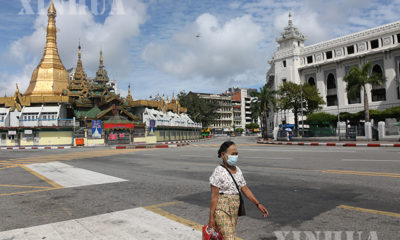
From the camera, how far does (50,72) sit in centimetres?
5788

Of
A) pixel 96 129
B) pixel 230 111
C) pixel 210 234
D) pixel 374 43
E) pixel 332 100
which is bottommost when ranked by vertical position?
pixel 210 234

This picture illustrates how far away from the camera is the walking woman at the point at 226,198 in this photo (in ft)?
10.3

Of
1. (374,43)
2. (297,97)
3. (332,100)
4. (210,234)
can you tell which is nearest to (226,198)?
(210,234)

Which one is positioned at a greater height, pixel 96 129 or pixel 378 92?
pixel 378 92

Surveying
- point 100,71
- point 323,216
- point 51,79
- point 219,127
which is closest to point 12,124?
point 51,79

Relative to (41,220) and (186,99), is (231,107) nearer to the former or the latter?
(186,99)

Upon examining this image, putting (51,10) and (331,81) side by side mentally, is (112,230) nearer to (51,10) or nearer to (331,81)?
(331,81)

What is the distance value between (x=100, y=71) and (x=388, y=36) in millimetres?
55307

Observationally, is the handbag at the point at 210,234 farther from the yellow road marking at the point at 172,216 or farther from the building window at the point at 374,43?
the building window at the point at 374,43

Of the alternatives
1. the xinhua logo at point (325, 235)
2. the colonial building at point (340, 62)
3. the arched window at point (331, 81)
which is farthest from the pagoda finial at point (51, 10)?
the xinhua logo at point (325, 235)

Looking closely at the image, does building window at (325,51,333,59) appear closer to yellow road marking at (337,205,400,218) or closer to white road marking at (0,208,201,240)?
yellow road marking at (337,205,400,218)

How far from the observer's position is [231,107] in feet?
410

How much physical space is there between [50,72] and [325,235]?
209ft

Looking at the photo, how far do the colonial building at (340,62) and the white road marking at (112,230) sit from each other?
47529mm
